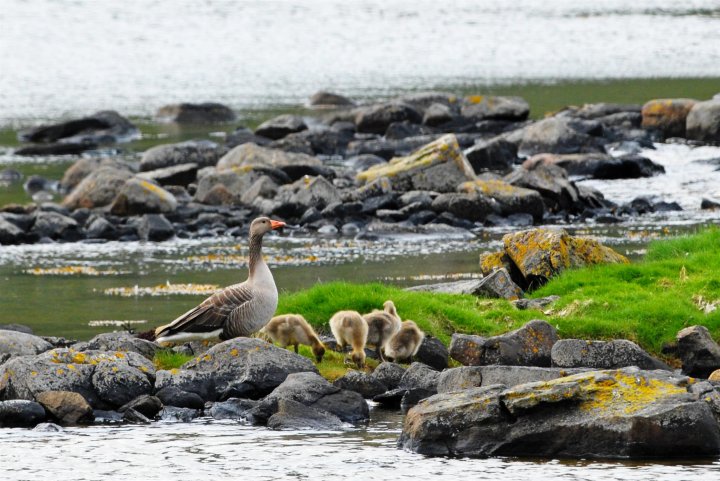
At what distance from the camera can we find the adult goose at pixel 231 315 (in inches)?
626

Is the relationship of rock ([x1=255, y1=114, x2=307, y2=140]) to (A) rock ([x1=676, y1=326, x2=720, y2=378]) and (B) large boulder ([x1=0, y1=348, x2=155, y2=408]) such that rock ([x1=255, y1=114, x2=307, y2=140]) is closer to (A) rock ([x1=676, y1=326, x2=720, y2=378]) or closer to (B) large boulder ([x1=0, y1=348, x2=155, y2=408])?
(A) rock ([x1=676, y1=326, x2=720, y2=378])

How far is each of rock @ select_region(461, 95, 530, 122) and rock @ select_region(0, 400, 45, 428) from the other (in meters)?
42.2

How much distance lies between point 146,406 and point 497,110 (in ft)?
138

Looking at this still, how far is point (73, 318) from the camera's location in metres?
21.7

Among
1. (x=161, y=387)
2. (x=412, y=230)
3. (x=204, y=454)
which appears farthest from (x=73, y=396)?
(x=412, y=230)

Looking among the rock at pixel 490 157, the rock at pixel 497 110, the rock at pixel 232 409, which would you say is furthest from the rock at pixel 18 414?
the rock at pixel 497 110

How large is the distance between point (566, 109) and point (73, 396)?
43946 millimetres

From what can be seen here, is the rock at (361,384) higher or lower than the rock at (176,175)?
lower

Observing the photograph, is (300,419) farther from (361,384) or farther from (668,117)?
Result: (668,117)

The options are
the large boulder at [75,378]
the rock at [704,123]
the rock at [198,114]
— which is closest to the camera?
the large boulder at [75,378]

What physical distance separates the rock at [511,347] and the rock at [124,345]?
146 inches

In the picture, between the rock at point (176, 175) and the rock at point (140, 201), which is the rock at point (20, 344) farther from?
the rock at point (176, 175)

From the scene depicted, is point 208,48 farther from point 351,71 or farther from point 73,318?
point 73,318

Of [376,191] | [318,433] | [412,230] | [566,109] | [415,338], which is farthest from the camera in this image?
[566,109]
